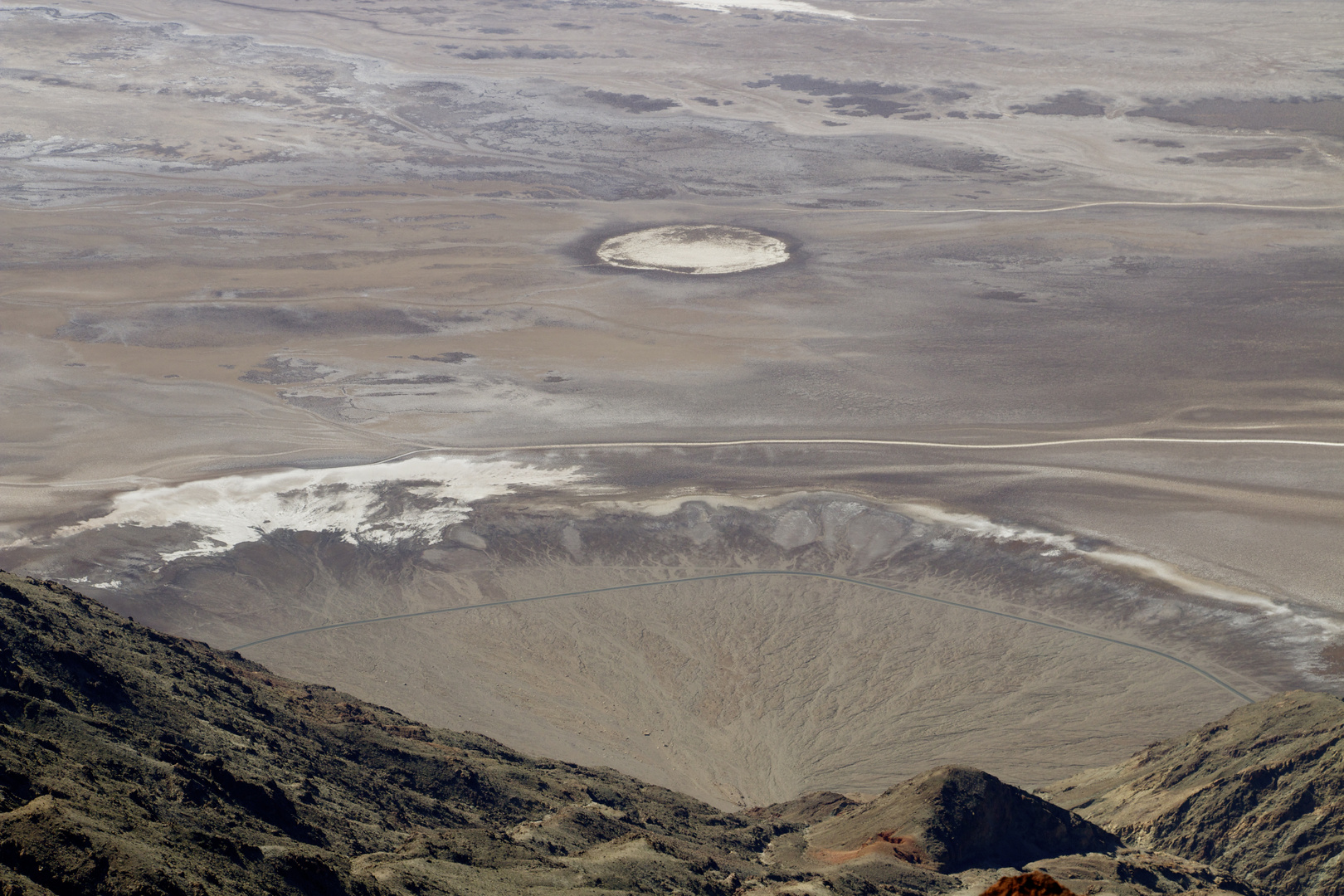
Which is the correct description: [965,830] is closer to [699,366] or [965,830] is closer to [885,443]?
[885,443]

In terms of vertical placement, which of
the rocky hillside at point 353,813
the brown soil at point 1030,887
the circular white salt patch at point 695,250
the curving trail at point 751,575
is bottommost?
the curving trail at point 751,575

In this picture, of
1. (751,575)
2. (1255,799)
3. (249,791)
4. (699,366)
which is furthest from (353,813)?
(699,366)

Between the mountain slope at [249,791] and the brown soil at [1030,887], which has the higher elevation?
the brown soil at [1030,887]

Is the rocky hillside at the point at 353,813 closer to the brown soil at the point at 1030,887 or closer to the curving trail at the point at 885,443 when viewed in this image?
the brown soil at the point at 1030,887

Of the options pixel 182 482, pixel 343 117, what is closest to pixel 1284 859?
pixel 182 482

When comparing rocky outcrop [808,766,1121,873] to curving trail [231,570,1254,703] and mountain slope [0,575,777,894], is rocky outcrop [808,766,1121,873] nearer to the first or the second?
mountain slope [0,575,777,894]

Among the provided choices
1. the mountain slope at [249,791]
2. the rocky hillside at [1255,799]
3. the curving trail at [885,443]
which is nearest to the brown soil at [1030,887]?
the mountain slope at [249,791]

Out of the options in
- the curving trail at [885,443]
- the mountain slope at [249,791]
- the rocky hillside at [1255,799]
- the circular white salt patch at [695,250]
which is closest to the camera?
the mountain slope at [249,791]
